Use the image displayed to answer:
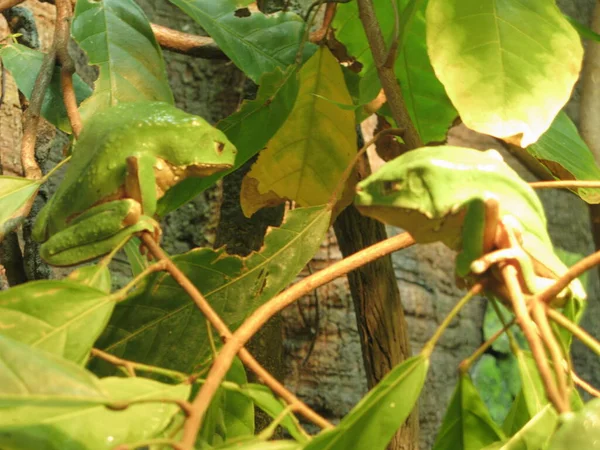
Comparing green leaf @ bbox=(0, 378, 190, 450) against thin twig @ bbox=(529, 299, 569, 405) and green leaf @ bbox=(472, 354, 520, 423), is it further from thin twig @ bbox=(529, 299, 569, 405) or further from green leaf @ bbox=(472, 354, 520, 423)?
green leaf @ bbox=(472, 354, 520, 423)

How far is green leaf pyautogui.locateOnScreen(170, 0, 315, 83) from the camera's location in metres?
0.99

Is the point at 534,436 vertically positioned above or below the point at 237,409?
above

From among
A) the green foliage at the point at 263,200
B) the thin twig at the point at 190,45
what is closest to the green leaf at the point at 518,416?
the green foliage at the point at 263,200

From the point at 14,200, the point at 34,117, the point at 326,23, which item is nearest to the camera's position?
the point at 14,200

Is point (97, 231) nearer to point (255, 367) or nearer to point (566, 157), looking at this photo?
point (255, 367)

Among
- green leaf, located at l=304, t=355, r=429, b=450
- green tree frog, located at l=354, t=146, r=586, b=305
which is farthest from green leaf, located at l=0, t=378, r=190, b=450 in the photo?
green tree frog, located at l=354, t=146, r=586, b=305

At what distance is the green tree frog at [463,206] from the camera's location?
19.3 inches

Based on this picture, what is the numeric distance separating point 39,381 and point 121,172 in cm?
33

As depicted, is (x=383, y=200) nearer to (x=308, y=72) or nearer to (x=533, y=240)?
(x=533, y=240)

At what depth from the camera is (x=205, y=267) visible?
2.30 ft

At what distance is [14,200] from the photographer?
699 mm

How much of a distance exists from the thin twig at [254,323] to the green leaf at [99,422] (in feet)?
0.10

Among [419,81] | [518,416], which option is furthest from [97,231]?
[419,81]

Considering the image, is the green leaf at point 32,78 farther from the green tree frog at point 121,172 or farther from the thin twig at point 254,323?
the thin twig at point 254,323
